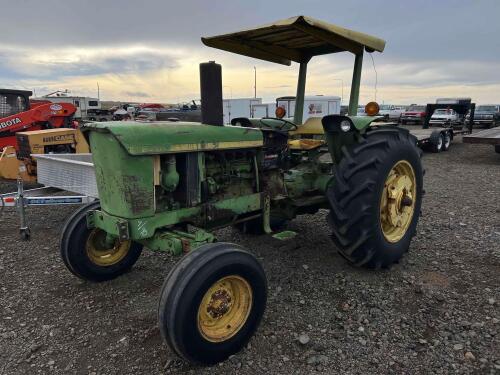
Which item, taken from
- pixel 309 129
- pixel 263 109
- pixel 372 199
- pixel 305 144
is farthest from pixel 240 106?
pixel 372 199

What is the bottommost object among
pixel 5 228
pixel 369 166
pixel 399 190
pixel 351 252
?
pixel 5 228

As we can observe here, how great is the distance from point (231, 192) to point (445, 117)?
1697 cm

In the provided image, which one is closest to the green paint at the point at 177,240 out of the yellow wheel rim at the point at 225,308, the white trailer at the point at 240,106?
the yellow wheel rim at the point at 225,308

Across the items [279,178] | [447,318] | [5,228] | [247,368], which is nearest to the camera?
[247,368]

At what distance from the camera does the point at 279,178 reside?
378 cm

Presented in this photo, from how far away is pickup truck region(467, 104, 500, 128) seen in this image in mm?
22016

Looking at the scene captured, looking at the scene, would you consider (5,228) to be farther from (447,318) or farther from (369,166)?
(447,318)

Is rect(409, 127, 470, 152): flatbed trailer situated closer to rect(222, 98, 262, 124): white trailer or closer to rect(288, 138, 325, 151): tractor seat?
rect(288, 138, 325, 151): tractor seat

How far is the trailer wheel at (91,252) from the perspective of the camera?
342 centimetres

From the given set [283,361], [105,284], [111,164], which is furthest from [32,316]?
[283,361]

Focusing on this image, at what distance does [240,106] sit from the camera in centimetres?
2203

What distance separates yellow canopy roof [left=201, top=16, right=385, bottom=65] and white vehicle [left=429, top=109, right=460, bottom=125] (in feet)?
46.9

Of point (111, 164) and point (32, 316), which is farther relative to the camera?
point (32, 316)

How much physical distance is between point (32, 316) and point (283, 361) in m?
1.98
